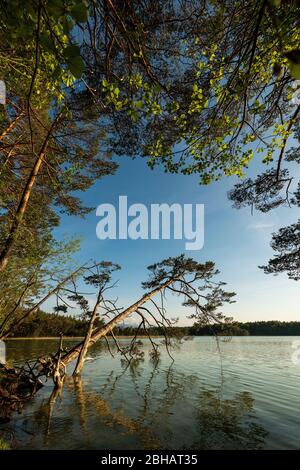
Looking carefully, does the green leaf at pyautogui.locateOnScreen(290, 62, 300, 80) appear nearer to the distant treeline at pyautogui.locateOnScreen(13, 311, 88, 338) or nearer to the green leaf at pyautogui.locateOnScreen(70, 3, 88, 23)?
the green leaf at pyautogui.locateOnScreen(70, 3, 88, 23)

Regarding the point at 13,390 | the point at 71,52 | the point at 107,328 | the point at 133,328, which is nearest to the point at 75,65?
the point at 71,52

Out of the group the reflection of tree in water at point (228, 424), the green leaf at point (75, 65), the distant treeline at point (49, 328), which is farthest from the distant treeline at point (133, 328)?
the green leaf at point (75, 65)

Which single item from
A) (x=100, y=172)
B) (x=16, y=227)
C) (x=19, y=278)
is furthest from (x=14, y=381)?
(x=100, y=172)

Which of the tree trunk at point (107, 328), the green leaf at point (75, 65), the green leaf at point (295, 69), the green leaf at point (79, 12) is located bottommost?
the tree trunk at point (107, 328)

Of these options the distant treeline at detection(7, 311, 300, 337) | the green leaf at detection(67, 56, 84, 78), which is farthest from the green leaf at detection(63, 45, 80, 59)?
the distant treeline at detection(7, 311, 300, 337)

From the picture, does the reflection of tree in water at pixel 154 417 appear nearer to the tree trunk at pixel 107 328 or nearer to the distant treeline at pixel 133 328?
the tree trunk at pixel 107 328

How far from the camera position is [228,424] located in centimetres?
732

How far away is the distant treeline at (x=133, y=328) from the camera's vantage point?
1516 centimetres

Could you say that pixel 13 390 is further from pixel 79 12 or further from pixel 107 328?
pixel 79 12

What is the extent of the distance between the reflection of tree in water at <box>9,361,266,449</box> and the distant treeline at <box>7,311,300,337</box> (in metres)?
2.96

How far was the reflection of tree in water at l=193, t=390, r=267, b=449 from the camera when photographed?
6.07 meters

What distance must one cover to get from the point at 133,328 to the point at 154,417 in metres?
53.3

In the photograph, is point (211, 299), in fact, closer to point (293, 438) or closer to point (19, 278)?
point (293, 438)
